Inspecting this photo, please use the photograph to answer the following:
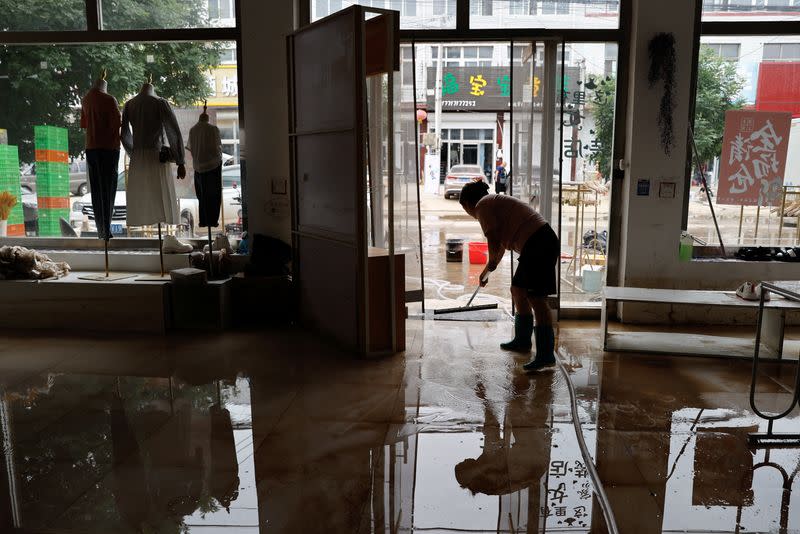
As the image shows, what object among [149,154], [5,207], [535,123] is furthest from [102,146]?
[535,123]

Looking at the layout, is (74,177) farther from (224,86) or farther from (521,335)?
(521,335)

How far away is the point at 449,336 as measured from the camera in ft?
18.3

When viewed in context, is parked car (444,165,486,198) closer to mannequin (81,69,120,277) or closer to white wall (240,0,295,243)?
white wall (240,0,295,243)

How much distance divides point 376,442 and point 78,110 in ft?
15.7

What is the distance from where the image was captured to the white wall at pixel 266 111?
593 centimetres

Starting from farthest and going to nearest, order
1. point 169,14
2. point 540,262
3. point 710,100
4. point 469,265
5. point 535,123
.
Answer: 1. point 469,265
2. point 169,14
3. point 710,100
4. point 535,123
5. point 540,262

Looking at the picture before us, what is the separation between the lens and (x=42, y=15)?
6.27 metres

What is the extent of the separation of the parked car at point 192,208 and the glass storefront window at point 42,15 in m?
1.42

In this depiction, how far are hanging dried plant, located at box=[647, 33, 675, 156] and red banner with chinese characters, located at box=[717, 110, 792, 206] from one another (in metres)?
0.61

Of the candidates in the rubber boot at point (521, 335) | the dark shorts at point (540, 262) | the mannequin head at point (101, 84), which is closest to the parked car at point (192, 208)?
the mannequin head at point (101, 84)

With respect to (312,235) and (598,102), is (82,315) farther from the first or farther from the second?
(598,102)

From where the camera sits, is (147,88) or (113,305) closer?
(113,305)

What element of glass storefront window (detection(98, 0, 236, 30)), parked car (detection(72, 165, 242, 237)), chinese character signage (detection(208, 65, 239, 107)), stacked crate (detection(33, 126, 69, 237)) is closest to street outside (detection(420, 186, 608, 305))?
parked car (detection(72, 165, 242, 237))

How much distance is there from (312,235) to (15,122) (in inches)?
130
